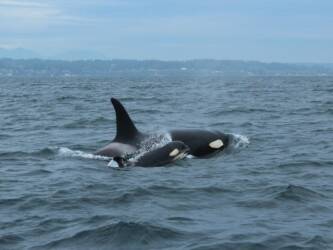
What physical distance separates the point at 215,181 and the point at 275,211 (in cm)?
247

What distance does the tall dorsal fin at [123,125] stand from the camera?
16047mm

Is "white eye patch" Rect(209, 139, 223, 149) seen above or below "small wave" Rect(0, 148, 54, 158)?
above

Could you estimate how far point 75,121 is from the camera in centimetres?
2491

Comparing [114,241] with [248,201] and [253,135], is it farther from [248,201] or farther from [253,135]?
[253,135]

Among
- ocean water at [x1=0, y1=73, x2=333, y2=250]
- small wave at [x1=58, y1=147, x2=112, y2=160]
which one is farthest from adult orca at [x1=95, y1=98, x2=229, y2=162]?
ocean water at [x1=0, y1=73, x2=333, y2=250]

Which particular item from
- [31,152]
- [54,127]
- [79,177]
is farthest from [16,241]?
[54,127]

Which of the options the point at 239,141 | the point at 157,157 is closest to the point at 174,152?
the point at 157,157

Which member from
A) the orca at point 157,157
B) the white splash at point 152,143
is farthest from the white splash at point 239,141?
the orca at point 157,157

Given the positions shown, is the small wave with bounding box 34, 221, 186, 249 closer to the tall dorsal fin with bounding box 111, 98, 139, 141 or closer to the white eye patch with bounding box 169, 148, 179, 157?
the white eye patch with bounding box 169, 148, 179, 157

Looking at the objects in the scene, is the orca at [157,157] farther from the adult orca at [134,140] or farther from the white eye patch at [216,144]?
the white eye patch at [216,144]

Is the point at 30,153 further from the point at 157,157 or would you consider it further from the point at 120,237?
the point at 120,237

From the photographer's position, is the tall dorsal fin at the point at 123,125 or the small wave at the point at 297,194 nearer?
the small wave at the point at 297,194

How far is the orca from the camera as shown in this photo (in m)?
14.6

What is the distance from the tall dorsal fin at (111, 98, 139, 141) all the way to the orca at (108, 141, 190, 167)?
1224 millimetres
